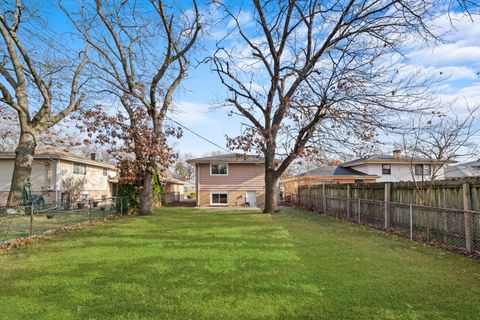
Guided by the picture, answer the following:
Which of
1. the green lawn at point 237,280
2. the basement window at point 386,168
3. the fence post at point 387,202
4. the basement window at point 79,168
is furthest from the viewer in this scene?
the basement window at point 386,168

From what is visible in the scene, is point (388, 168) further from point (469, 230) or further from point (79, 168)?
point (79, 168)

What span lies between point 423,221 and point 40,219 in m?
13.1

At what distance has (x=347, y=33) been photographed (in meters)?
14.2

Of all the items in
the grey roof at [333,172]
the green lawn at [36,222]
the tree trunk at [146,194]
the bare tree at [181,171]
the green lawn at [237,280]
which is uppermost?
the bare tree at [181,171]

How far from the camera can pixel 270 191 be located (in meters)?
17.8

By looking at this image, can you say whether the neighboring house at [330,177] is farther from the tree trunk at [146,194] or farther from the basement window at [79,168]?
the basement window at [79,168]

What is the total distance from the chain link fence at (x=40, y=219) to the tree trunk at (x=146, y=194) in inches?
38.9

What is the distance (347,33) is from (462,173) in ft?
110

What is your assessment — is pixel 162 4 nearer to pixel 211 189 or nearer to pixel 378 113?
pixel 378 113

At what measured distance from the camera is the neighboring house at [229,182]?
2506cm

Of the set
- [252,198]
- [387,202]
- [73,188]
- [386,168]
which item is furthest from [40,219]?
[386,168]

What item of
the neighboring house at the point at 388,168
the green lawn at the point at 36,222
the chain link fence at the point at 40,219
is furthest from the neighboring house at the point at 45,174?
the neighboring house at the point at 388,168

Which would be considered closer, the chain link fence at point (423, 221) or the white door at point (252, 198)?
the chain link fence at point (423, 221)

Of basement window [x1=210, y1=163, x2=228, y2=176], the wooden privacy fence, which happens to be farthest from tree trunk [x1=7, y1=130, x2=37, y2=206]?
the wooden privacy fence
